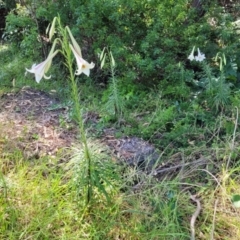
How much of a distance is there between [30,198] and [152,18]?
225cm

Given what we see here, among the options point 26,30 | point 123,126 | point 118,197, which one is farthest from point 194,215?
point 26,30

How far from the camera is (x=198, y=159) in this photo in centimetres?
240

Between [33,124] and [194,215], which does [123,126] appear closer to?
[33,124]

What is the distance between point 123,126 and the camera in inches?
111

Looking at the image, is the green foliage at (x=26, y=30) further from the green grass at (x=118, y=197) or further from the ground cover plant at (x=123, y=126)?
the green grass at (x=118, y=197)

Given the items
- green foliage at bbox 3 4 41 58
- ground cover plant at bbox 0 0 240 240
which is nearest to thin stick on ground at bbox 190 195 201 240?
ground cover plant at bbox 0 0 240 240

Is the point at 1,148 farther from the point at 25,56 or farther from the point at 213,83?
the point at 25,56

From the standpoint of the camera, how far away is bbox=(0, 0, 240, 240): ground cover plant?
6.15 feet

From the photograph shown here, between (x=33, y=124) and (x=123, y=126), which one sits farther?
(x=123, y=126)

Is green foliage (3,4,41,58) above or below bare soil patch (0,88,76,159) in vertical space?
above

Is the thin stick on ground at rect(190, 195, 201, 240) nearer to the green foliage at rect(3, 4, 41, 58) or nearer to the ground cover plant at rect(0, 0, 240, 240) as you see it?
the ground cover plant at rect(0, 0, 240, 240)

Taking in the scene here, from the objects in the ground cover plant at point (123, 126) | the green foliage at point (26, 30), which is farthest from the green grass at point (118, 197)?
the green foliage at point (26, 30)

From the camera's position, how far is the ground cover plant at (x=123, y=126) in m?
1.88

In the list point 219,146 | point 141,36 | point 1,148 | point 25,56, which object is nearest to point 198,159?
point 219,146
